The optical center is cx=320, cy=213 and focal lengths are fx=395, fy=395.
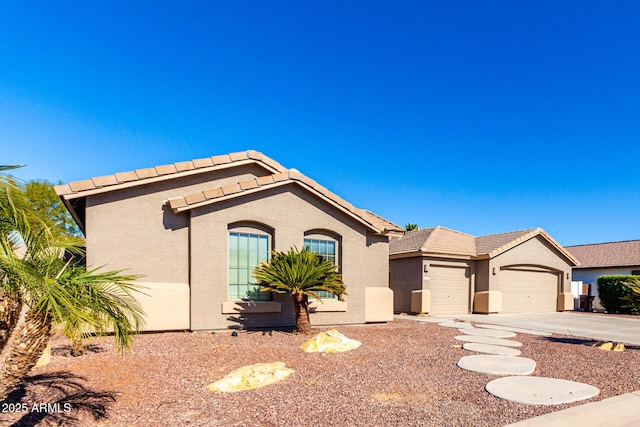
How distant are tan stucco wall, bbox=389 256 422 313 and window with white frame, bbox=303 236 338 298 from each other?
6509mm

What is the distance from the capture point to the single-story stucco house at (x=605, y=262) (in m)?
25.5

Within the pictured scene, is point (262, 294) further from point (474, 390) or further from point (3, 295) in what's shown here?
point (3, 295)

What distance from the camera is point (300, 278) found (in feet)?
32.0

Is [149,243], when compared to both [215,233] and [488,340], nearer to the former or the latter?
[215,233]

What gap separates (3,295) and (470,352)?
27.2 ft

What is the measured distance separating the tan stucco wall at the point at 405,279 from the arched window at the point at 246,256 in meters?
8.55

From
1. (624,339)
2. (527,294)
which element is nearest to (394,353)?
(624,339)

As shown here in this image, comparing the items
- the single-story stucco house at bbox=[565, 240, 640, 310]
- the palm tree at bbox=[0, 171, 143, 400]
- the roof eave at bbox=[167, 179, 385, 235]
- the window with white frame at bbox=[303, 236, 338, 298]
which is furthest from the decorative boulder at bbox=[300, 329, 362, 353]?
the single-story stucco house at bbox=[565, 240, 640, 310]

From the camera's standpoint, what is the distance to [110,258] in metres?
10.1

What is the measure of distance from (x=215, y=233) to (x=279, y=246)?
1.87 metres

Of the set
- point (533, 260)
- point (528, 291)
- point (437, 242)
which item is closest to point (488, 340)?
point (437, 242)

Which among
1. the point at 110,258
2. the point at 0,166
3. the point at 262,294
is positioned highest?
the point at 0,166

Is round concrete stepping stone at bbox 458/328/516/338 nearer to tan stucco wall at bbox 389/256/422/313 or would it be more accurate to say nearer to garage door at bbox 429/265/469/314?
tan stucco wall at bbox 389/256/422/313

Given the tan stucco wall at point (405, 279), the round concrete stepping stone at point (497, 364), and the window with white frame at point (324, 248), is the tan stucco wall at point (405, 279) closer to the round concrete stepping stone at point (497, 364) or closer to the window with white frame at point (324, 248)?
the window with white frame at point (324, 248)
